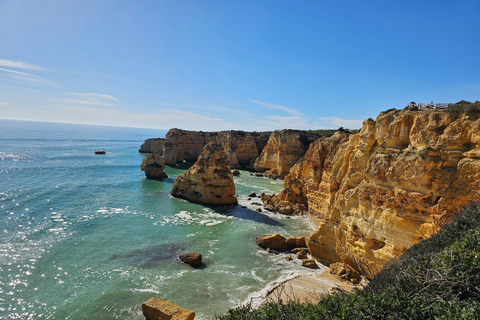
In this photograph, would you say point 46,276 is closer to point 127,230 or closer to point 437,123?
point 127,230

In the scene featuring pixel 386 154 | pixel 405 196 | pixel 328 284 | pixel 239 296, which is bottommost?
pixel 239 296

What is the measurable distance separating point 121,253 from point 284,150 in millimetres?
38765

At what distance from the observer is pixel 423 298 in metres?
5.67

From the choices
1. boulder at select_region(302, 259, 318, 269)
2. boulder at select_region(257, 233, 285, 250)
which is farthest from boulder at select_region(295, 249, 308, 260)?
boulder at select_region(257, 233, 285, 250)

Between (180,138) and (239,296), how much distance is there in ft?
194

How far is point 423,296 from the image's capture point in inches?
229

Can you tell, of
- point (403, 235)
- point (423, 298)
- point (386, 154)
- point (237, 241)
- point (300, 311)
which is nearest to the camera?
point (423, 298)

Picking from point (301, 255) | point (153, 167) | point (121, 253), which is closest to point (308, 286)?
point (301, 255)

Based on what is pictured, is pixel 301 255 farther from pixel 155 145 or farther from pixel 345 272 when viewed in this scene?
pixel 155 145

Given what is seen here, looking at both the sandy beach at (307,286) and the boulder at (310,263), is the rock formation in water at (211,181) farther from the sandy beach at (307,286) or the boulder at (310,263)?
the sandy beach at (307,286)

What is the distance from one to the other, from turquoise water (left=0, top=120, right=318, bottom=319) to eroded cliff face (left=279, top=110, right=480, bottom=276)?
4496 mm

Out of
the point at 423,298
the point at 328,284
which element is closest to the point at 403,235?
the point at 328,284

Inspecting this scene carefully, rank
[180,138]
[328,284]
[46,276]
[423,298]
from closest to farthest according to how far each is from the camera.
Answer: [423,298]
[328,284]
[46,276]
[180,138]

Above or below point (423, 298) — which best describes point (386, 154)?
above
